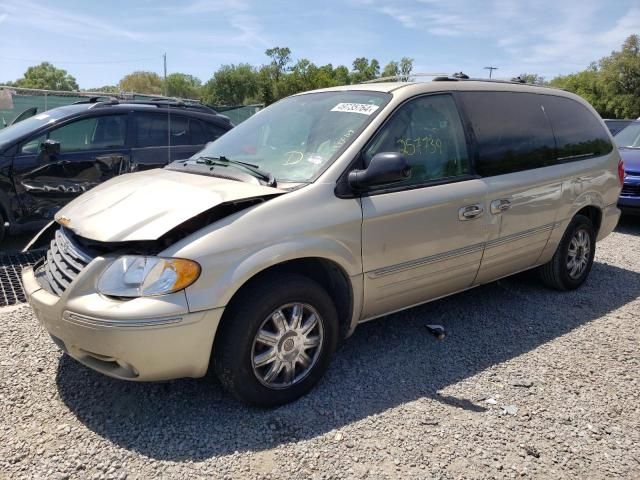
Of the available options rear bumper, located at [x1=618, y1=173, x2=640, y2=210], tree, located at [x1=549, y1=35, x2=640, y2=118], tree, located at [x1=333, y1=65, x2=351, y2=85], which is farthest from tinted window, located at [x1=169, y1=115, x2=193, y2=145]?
tree, located at [x1=333, y1=65, x2=351, y2=85]

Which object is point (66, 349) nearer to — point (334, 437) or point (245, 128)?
point (334, 437)

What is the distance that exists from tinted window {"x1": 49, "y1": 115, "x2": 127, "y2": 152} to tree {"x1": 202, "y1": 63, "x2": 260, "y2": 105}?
238ft

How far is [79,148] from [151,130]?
3.14 ft

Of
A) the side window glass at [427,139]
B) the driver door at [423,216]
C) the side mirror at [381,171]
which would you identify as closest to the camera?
the side mirror at [381,171]

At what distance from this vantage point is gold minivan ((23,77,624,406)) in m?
2.59

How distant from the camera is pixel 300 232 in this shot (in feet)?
9.47

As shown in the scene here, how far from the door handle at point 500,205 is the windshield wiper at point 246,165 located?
1.72 m

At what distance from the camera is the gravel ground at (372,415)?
257cm

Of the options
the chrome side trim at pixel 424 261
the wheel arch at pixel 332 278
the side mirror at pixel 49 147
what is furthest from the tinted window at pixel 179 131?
the chrome side trim at pixel 424 261

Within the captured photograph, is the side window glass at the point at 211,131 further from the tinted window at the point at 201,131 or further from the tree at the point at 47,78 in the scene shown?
the tree at the point at 47,78

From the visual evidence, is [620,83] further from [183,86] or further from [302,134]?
[183,86]

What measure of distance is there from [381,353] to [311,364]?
31.5 inches

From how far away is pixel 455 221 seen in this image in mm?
3609

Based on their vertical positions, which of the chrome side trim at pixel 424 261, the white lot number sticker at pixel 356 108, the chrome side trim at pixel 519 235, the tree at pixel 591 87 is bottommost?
the chrome side trim at pixel 424 261
